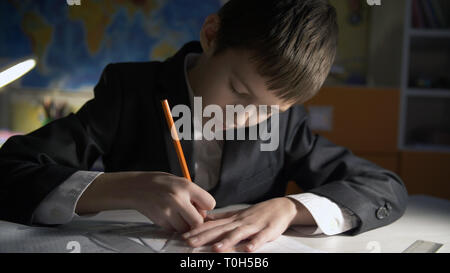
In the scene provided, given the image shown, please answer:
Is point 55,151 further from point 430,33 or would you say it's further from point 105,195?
point 430,33

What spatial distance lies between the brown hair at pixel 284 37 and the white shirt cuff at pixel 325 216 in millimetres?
134

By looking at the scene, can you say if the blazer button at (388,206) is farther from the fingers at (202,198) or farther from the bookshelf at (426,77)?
the bookshelf at (426,77)

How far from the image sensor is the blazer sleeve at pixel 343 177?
0.48 m

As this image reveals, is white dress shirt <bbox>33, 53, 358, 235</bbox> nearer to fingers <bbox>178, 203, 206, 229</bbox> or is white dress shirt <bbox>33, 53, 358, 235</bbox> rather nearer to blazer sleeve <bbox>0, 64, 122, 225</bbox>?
blazer sleeve <bbox>0, 64, 122, 225</bbox>

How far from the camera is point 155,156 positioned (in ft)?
1.78

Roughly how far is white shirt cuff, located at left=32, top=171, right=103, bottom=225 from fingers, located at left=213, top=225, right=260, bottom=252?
0.18 m

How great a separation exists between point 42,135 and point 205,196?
0.89ft

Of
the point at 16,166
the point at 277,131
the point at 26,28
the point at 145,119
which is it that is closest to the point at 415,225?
the point at 277,131

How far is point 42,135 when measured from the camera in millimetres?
511

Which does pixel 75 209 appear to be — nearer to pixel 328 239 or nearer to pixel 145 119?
pixel 145 119

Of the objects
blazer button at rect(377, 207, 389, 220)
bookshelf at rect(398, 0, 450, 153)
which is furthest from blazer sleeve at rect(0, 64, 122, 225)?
bookshelf at rect(398, 0, 450, 153)

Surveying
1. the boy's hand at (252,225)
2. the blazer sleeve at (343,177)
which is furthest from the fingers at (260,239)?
the blazer sleeve at (343,177)

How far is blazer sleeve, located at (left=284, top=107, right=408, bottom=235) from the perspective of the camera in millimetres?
484

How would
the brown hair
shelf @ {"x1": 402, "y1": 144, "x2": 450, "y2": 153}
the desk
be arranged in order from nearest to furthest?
the desk
the brown hair
shelf @ {"x1": 402, "y1": 144, "x2": 450, "y2": 153}
